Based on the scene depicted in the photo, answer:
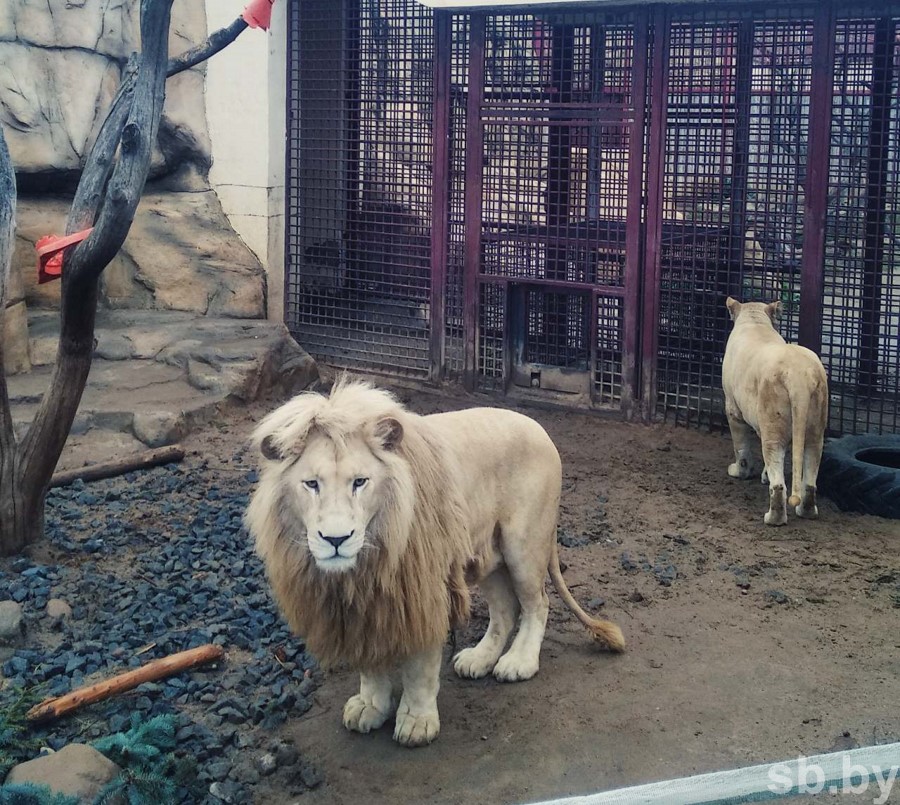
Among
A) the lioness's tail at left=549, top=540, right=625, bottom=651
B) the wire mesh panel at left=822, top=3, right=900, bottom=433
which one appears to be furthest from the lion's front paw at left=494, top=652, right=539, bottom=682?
the wire mesh panel at left=822, top=3, right=900, bottom=433

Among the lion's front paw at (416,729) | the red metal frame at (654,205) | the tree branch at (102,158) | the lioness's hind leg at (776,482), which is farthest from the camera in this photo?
the red metal frame at (654,205)

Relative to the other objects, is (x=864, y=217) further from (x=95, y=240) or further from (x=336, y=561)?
(x=336, y=561)

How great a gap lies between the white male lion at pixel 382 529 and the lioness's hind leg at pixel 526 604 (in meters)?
0.02

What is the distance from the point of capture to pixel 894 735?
380 centimetres

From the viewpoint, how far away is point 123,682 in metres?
4.18

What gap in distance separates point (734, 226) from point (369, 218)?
2899 millimetres

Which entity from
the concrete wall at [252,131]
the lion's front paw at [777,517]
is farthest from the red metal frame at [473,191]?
the lion's front paw at [777,517]

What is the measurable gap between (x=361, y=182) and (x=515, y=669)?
522cm

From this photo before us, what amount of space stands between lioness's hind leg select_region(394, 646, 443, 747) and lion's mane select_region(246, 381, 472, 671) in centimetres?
9

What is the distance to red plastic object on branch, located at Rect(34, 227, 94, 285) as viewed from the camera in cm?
494

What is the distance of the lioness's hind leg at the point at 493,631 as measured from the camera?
440cm

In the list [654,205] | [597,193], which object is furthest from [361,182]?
[654,205]

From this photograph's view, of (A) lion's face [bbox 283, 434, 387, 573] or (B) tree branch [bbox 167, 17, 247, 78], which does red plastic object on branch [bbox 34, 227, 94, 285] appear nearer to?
(B) tree branch [bbox 167, 17, 247, 78]

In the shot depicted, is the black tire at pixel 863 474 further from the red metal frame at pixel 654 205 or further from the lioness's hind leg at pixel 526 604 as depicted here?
the lioness's hind leg at pixel 526 604
